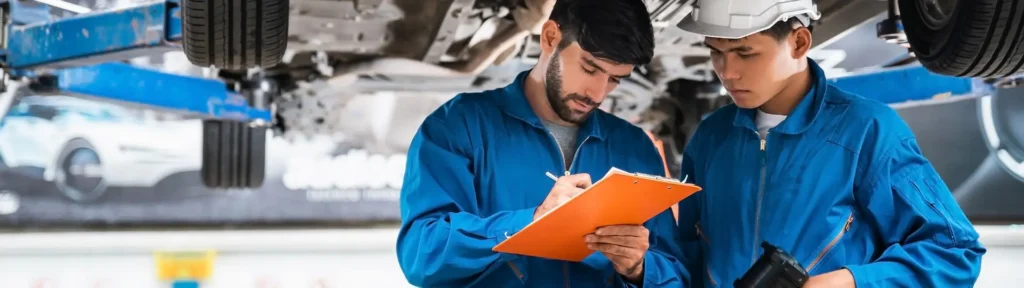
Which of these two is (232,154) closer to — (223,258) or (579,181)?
(223,258)

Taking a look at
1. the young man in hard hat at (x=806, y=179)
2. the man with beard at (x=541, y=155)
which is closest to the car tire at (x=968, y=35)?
the young man in hard hat at (x=806, y=179)

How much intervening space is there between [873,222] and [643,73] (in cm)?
232

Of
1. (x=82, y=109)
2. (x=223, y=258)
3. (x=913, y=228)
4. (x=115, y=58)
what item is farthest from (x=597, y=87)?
(x=82, y=109)

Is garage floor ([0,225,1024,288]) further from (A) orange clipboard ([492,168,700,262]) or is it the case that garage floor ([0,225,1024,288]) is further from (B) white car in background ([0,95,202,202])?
(A) orange clipboard ([492,168,700,262])

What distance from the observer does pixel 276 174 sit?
200 inches

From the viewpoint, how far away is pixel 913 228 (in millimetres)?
1511

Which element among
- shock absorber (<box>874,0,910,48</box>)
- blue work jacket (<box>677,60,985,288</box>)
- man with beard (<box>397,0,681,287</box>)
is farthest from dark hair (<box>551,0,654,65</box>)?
shock absorber (<box>874,0,910,48</box>)

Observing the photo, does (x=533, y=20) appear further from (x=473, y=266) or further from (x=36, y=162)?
(x=36, y=162)

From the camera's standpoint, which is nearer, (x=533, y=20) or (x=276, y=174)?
(x=533, y=20)

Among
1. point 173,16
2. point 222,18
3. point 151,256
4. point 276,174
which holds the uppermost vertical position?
point 222,18

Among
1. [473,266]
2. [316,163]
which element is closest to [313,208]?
[316,163]

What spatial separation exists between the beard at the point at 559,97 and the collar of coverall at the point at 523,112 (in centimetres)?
2

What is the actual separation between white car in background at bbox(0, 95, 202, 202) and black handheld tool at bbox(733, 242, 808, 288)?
4120mm

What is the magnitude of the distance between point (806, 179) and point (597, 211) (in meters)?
0.45
